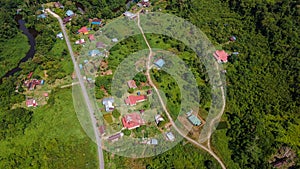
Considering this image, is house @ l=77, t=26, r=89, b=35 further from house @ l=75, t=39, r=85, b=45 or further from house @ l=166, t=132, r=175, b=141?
house @ l=166, t=132, r=175, b=141

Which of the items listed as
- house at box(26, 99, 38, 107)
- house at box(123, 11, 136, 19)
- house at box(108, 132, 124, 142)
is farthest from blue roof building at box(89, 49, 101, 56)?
house at box(108, 132, 124, 142)

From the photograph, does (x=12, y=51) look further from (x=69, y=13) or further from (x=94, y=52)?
(x=94, y=52)

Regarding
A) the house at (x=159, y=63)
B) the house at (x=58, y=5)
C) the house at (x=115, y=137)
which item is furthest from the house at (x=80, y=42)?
the house at (x=115, y=137)

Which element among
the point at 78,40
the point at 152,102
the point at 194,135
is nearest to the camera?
the point at 194,135

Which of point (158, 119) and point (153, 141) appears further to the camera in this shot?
point (158, 119)

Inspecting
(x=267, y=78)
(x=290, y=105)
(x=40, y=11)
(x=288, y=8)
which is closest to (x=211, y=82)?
(x=267, y=78)

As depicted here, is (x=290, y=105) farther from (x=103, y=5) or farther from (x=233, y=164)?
(x=103, y=5)

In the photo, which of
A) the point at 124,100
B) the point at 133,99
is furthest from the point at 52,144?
the point at 133,99

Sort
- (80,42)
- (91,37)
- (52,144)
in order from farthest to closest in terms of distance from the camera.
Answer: (91,37) → (80,42) → (52,144)
